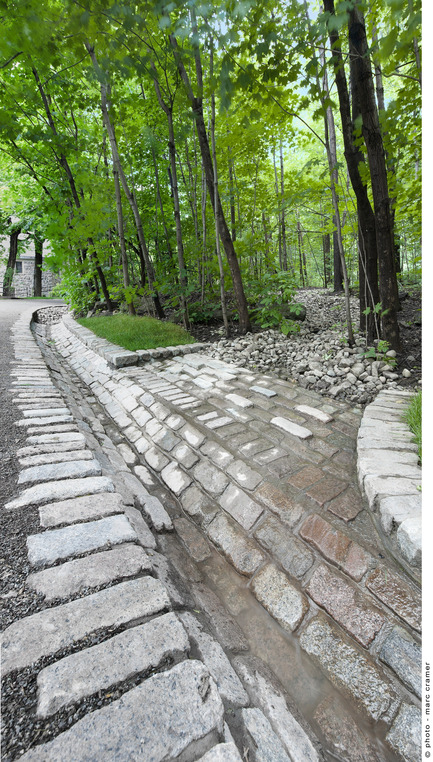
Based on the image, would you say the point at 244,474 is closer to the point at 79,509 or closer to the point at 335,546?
the point at 335,546

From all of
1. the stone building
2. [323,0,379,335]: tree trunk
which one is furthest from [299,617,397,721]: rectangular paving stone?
the stone building

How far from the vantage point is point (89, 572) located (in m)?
1.24

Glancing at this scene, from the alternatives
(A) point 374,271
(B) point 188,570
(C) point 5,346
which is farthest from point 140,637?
(C) point 5,346

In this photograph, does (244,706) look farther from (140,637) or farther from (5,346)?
(5,346)

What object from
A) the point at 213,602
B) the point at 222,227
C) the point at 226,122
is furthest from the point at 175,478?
the point at 226,122

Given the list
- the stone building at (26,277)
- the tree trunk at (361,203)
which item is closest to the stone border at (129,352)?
the tree trunk at (361,203)

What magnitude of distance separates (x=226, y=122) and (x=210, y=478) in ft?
23.7

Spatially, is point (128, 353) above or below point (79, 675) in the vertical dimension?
above

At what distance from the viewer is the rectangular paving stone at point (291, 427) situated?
2.49 m

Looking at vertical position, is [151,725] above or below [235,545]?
above

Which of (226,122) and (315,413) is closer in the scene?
(315,413)

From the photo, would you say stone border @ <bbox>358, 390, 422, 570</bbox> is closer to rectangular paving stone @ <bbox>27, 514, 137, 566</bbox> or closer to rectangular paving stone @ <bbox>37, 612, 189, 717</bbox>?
rectangular paving stone @ <bbox>37, 612, 189, 717</bbox>
